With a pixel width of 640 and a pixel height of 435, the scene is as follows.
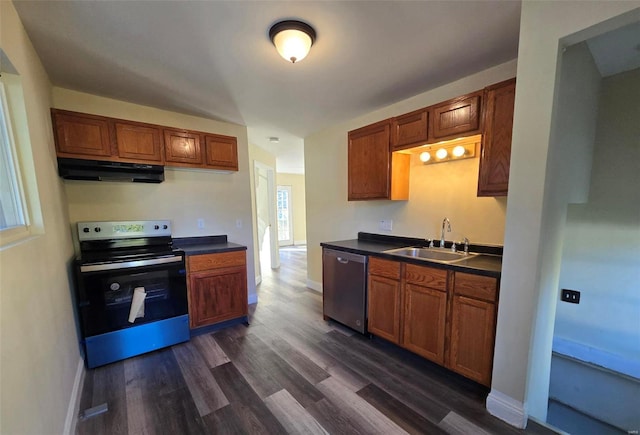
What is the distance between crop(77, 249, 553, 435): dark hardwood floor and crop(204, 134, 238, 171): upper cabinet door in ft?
6.34

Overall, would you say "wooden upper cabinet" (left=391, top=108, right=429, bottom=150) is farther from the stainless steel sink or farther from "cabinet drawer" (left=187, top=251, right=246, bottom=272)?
"cabinet drawer" (left=187, top=251, right=246, bottom=272)

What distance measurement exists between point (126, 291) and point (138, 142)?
1.44 meters

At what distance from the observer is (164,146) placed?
255 centimetres

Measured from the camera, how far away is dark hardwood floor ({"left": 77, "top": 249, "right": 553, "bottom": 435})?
1.52 meters

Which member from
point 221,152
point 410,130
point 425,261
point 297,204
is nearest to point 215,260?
point 221,152

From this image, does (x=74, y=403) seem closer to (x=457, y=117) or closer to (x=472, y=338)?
(x=472, y=338)

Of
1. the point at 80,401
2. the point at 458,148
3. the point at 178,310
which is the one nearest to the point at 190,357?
the point at 178,310

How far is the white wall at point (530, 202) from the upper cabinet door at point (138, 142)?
305 cm

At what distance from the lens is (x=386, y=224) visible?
2.91 meters

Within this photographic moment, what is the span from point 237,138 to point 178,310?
2199mm

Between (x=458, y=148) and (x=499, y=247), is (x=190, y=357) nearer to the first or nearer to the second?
(x=499, y=247)

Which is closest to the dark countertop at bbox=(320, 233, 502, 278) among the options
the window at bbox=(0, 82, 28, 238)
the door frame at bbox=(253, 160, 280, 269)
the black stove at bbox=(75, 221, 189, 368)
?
the black stove at bbox=(75, 221, 189, 368)

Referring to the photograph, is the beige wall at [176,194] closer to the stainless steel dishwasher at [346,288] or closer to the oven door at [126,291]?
the oven door at [126,291]

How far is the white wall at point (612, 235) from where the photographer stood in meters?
2.12
